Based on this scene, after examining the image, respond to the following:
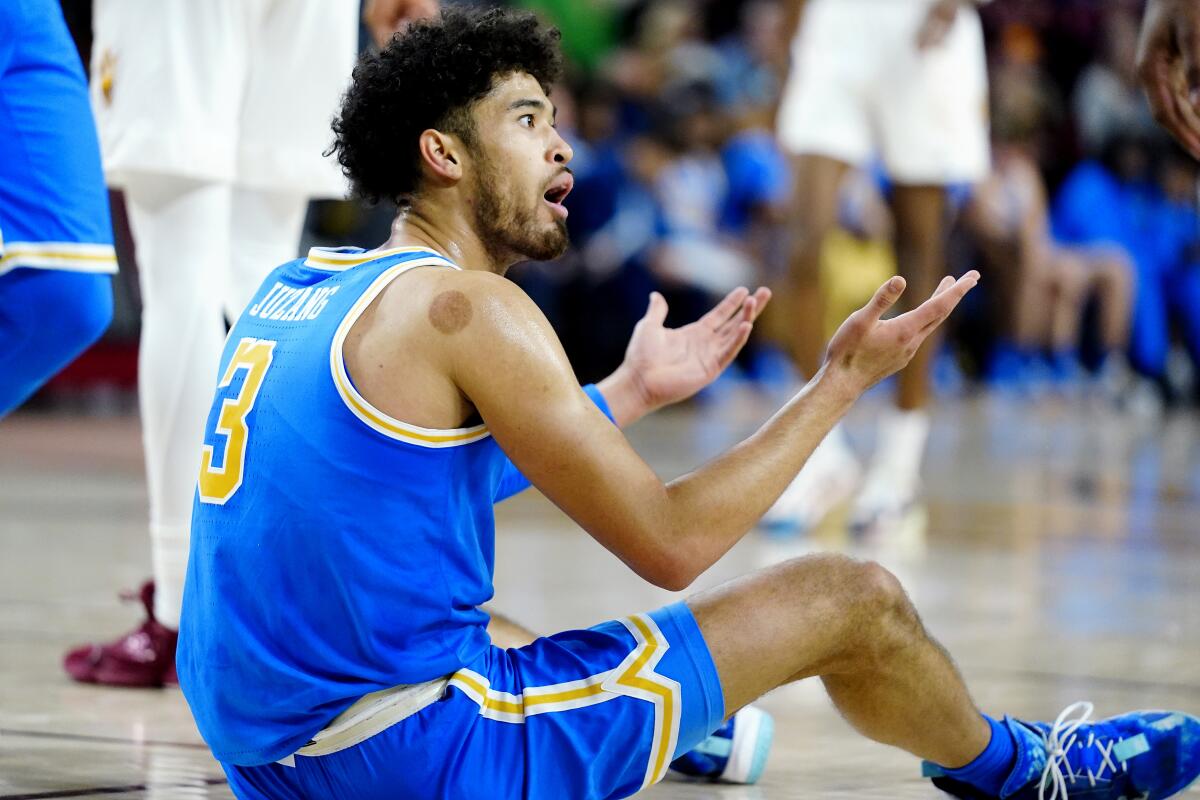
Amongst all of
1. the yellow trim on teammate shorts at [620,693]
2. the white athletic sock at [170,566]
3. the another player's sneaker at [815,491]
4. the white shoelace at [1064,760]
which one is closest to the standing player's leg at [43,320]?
the white athletic sock at [170,566]

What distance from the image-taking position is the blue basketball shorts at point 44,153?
2.92 metres

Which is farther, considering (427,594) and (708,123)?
(708,123)

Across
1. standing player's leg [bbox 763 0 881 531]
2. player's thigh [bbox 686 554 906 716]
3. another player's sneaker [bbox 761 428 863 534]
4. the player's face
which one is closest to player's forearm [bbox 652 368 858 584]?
player's thigh [bbox 686 554 906 716]

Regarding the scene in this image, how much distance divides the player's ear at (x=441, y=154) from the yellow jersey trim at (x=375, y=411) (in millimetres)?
212

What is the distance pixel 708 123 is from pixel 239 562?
1139 cm

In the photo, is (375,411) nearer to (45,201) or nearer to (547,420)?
(547,420)

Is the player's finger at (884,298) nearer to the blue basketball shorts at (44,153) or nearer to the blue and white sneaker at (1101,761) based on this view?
the blue and white sneaker at (1101,761)

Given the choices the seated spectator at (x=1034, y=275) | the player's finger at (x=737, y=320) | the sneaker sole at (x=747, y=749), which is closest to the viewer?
the sneaker sole at (x=747, y=749)

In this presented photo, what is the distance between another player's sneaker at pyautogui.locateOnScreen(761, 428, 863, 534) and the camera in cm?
559

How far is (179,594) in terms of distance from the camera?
10.9 ft

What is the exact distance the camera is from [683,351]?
284 centimetres

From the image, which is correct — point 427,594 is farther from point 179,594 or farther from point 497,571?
point 497,571

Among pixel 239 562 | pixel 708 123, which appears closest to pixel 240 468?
pixel 239 562

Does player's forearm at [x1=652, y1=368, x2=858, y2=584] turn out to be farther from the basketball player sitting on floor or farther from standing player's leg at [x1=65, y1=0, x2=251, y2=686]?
standing player's leg at [x1=65, y1=0, x2=251, y2=686]
